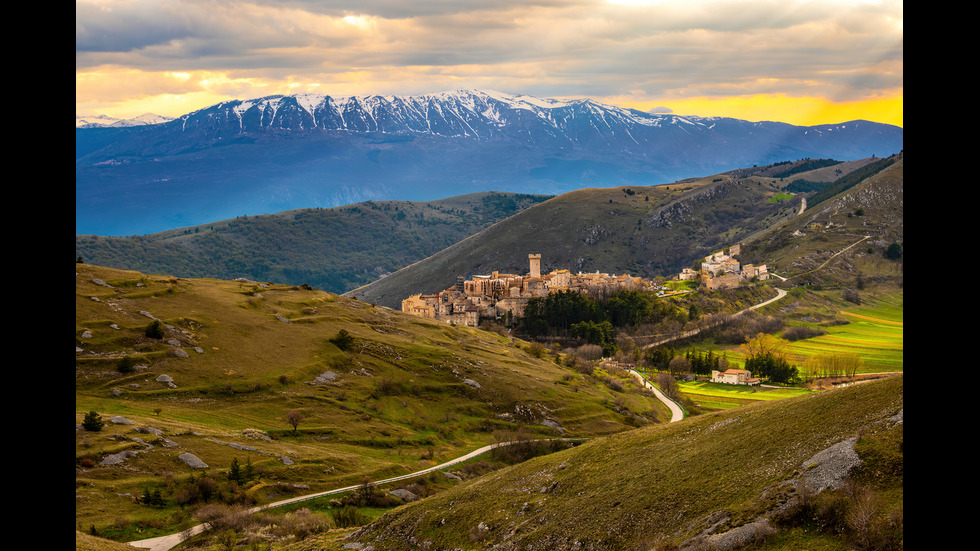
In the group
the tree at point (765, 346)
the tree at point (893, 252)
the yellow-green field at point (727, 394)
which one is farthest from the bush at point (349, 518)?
the tree at point (893, 252)

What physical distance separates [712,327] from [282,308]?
79082 millimetres

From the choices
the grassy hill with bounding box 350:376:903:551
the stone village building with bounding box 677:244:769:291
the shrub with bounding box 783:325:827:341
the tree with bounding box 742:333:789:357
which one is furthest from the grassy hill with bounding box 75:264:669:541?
the stone village building with bounding box 677:244:769:291

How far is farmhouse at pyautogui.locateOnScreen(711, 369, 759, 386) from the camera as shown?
3772 inches

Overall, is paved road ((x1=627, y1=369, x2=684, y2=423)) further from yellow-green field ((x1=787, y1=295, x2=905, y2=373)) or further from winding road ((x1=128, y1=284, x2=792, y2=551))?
yellow-green field ((x1=787, y1=295, x2=905, y2=373))

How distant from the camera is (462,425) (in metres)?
67.5

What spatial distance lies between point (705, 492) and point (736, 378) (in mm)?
82342

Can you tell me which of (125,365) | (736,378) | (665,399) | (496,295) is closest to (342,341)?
(125,365)

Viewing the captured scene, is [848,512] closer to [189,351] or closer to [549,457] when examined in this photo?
A: [549,457]

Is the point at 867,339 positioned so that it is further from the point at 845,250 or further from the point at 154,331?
the point at 154,331

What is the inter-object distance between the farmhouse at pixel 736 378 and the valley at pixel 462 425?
3.63 m

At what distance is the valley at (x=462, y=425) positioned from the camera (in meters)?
19.7
